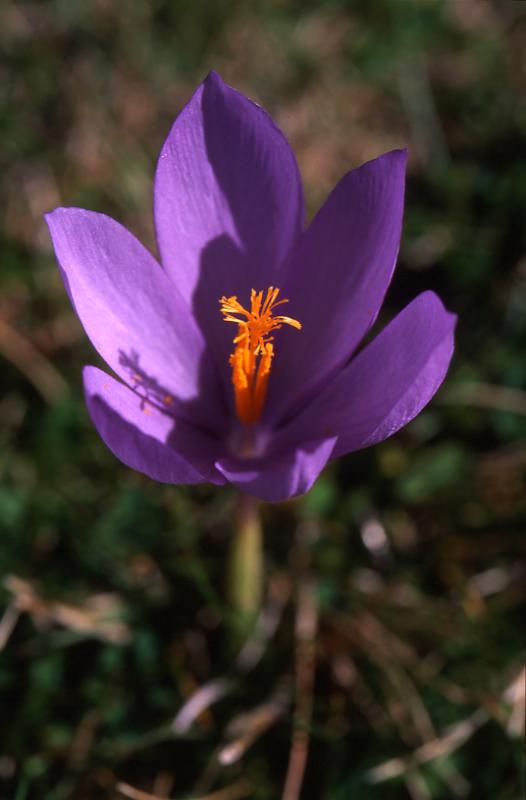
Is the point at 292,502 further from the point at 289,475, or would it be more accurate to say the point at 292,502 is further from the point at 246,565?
the point at 289,475

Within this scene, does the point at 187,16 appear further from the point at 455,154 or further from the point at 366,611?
the point at 366,611

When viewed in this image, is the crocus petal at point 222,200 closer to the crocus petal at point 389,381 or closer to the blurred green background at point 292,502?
the crocus petal at point 389,381

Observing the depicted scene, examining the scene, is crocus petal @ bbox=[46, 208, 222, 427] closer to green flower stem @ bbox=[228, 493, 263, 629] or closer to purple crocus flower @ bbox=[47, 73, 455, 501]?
purple crocus flower @ bbox=[47, 73, 455, 501]

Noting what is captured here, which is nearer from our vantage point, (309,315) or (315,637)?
(309,315)

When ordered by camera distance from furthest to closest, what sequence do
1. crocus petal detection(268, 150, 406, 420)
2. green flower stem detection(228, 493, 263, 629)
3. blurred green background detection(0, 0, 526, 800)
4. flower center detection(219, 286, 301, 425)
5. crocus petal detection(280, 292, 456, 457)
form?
blurred green background detection(0, 0, 526, 800)
green flower stem detection(228, 493, 263, 629)
flower center detection(219, 286, 301, 425)
crocus petal detection(268, 150, 406, 420)
crocus petal detection(280, 292, 456, 457)

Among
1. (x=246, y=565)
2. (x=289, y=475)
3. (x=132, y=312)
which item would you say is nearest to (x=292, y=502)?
(x=246, y=565)

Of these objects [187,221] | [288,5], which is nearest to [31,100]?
[288,5]

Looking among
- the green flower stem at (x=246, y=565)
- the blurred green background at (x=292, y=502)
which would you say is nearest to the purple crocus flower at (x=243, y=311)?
the green flower stem at (x=246, y=565)

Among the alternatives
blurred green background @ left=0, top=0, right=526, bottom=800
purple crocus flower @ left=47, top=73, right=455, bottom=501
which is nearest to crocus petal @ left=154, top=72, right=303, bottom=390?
purple crocus flower @ left=47, top=73, right=455, bottom=501
